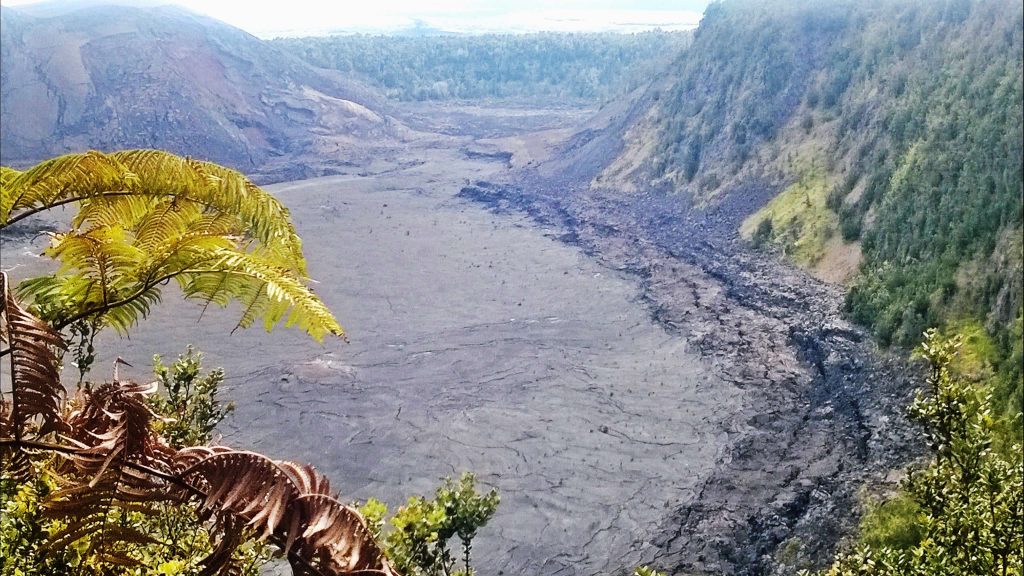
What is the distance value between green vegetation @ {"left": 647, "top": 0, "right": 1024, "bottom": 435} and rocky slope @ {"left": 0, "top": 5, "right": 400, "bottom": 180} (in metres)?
25.8

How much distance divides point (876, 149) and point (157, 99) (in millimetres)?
45011

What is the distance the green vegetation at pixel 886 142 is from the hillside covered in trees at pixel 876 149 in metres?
0.06

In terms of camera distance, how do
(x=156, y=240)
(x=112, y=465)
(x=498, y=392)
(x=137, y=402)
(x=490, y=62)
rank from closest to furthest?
(x=112, y=465) < (x=137, y=402) < (x=156, y=240) < (x=498, y=392) < (x=490, y=62)

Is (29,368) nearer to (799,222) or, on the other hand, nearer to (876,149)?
(799,222)

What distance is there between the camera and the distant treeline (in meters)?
80.8

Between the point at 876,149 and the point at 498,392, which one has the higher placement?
the point at 876,149

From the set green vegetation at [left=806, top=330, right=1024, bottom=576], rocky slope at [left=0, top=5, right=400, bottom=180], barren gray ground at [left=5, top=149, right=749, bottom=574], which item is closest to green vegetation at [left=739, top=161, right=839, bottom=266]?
barren gray ground at [left=5, top=149, right=749, bottom=574]

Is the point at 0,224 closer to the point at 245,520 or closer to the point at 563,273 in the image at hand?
the point at 245,520

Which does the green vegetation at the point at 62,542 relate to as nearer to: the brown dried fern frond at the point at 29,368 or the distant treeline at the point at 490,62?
the brown dried fern frond at the point at 29,368

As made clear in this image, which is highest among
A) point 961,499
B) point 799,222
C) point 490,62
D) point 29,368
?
point 29,368

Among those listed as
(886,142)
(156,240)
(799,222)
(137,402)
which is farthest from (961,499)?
(886,142)

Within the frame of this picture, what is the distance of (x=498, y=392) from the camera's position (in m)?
20.9

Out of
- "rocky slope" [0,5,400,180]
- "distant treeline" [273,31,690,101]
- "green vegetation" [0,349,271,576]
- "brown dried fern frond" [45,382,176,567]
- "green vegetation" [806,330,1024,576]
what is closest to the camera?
"brown dried fern frond" [45,382,176,567]

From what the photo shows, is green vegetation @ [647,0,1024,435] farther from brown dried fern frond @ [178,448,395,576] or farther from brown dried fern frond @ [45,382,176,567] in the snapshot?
brown dried fern frond @ [45,382,176,567]
